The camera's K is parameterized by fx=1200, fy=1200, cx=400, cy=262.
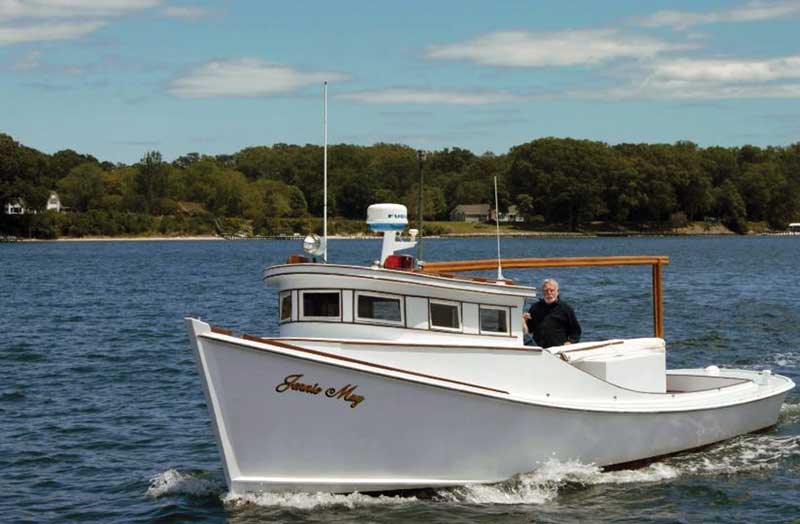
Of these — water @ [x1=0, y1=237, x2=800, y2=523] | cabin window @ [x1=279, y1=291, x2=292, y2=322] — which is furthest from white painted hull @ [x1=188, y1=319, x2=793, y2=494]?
cabin window @ [x1=279, y1=291, x2=292, y2=322]

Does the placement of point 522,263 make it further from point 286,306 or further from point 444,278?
point 286,306

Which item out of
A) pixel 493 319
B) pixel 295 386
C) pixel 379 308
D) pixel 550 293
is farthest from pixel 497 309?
pixel 295 386

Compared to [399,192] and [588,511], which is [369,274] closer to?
[588,511]

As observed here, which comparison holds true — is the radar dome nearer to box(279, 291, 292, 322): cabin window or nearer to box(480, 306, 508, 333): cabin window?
box(279, 291, 292, 322): cabin window

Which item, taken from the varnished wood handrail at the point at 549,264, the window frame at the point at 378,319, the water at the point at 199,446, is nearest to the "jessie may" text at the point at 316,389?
the window frame at the point at 378,319

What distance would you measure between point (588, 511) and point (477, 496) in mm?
1583

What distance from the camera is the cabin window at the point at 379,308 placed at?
16.9 meters

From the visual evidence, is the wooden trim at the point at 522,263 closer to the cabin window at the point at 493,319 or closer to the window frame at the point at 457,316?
the window frame at the point at 457,316

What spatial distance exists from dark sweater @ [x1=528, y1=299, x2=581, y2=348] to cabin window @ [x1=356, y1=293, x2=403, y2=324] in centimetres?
270

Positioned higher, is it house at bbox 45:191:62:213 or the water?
house at bbox 45:191:62:213

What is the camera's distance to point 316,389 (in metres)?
15.8

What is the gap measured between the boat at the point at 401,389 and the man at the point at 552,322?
0.34 metres

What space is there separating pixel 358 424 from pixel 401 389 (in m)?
0.75

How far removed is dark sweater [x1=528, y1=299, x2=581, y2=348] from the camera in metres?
18.5
